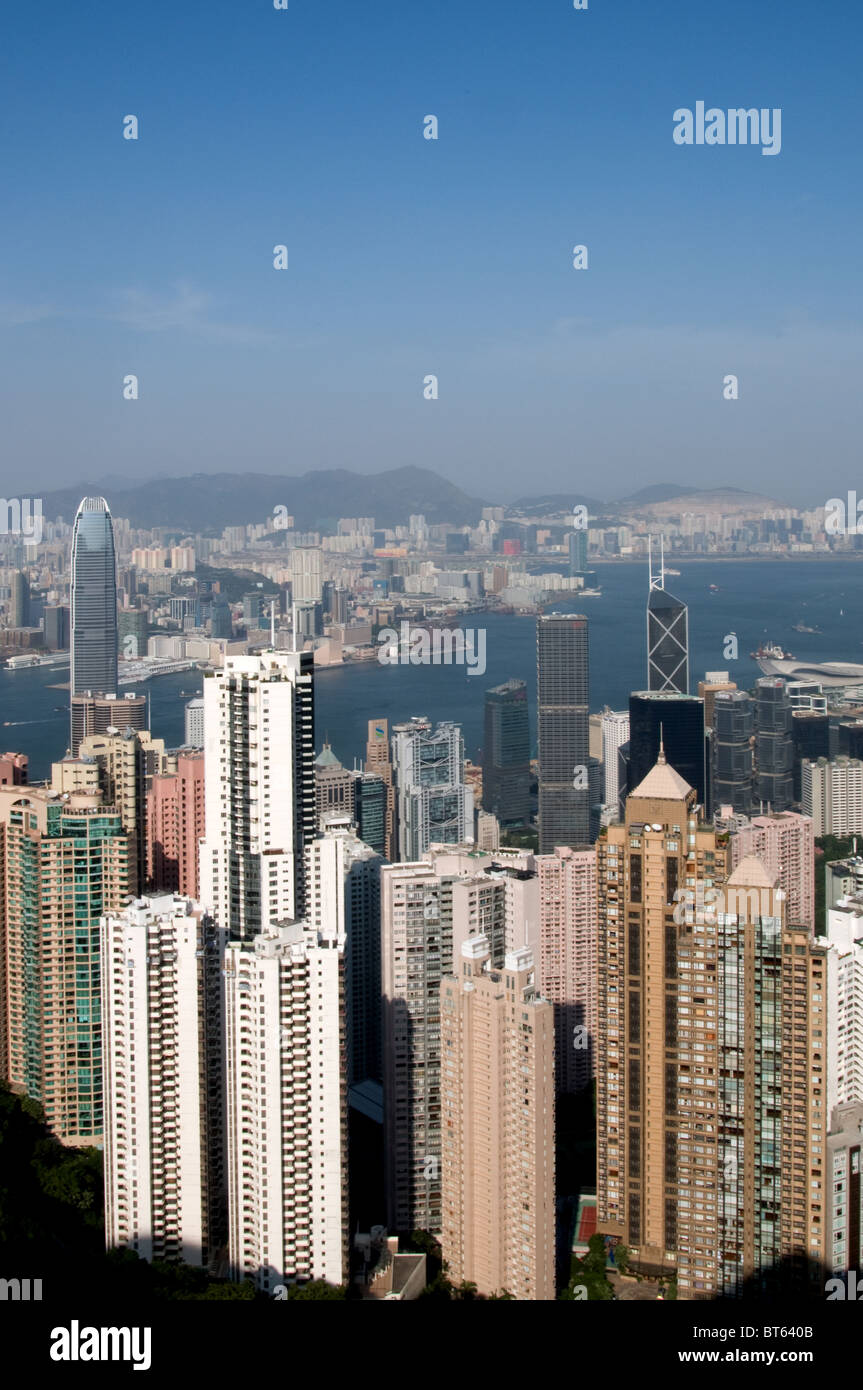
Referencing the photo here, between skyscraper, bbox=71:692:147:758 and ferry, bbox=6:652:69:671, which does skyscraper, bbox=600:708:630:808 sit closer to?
skyscraper, bbox=71:692:147:758

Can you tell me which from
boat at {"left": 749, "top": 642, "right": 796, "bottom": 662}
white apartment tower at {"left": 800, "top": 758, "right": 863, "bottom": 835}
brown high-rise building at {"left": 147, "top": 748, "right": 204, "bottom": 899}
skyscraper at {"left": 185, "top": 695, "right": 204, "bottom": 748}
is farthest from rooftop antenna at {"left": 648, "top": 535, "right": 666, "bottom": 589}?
brown high-rise building at {"left": 147, "top": 748, "right": 204, "bottom": 899}

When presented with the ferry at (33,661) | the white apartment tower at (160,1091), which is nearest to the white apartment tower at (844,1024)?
the white apartment tower at (160,1091)

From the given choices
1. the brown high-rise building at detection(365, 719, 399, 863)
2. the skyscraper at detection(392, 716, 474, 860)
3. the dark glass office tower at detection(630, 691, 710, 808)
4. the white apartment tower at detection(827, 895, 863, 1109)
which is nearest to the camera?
the white apartment tower at detection(827, 895, 863, 1109)

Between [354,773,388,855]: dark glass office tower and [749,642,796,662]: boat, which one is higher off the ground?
[749,642,796,662]: boat

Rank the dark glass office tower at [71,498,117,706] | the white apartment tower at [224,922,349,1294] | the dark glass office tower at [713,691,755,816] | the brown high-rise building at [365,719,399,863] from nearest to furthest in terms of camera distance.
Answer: the white apartment tower at [224,922,349,1294]
the brown high-rise building at [365,719,399,863]
the dark glass office tower at [713,691,755,816]
the dark glass office tower at [71,498,117,706]
